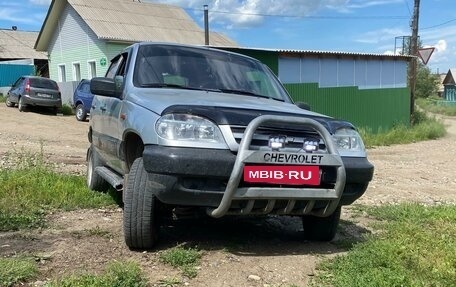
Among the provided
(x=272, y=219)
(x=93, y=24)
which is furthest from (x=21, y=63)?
(x=272, y=219)

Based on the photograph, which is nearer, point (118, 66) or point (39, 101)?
point (118, 66)

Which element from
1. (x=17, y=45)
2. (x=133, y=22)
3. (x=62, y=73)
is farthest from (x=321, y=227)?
(x=17, y=45)

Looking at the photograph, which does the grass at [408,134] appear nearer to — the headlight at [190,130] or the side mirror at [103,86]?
the side mirror at [103,86]

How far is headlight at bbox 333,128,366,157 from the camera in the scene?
4.01m

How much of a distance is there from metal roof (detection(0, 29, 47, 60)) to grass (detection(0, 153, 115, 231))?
119 ft

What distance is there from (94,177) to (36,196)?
2.53ft

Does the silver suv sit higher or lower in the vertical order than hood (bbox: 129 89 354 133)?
lower

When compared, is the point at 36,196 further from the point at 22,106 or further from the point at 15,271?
the point at 22,106

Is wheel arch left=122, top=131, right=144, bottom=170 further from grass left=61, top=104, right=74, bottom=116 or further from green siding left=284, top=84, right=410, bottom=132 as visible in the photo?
grass left=61, top=104, right=74, bottom=116

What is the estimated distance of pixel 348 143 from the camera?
160 inches

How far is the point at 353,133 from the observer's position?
4.15m

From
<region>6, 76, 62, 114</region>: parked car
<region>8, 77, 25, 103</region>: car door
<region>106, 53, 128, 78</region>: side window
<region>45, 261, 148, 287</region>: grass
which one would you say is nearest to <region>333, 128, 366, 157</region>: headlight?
<region>45, 261, 148, 287</region>: grass

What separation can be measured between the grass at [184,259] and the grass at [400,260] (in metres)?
0.88

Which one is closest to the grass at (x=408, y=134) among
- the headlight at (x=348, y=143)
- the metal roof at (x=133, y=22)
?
the headlight at (x=348, y=143)
